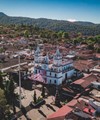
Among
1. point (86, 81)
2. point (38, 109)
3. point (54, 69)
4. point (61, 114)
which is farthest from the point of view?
point (54, 69)

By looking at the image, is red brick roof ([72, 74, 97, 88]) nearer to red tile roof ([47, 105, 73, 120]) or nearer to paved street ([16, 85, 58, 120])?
paved street ([16, 85, 58, 120])

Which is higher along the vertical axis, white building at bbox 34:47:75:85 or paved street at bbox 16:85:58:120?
white building at bbox 34:47:75:85

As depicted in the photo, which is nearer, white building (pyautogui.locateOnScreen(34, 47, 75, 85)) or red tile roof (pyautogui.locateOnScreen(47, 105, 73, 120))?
red tile roof (pyautogui.locateOnScreen(47, 105, 73, 120))

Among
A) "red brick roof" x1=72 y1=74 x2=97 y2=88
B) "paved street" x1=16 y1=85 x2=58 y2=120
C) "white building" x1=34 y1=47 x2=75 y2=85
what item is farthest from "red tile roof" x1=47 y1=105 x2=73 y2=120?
"white building" x1=34 y1=47 x2=75 y2=85

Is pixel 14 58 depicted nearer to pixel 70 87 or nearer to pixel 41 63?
pixel 41 63

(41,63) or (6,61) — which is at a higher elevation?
(41,63)

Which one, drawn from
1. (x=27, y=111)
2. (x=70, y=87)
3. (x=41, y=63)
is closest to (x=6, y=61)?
(x=41, y=63)

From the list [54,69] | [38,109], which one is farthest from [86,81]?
[38,109]

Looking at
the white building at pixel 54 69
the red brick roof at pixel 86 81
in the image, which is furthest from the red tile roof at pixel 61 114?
the white building at pixel 54 69

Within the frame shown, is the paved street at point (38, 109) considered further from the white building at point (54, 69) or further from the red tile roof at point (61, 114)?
the white building at point (54, 69)

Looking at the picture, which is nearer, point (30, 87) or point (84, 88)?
point (84, 88)

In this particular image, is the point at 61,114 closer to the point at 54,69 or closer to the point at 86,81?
the point at 54,69
